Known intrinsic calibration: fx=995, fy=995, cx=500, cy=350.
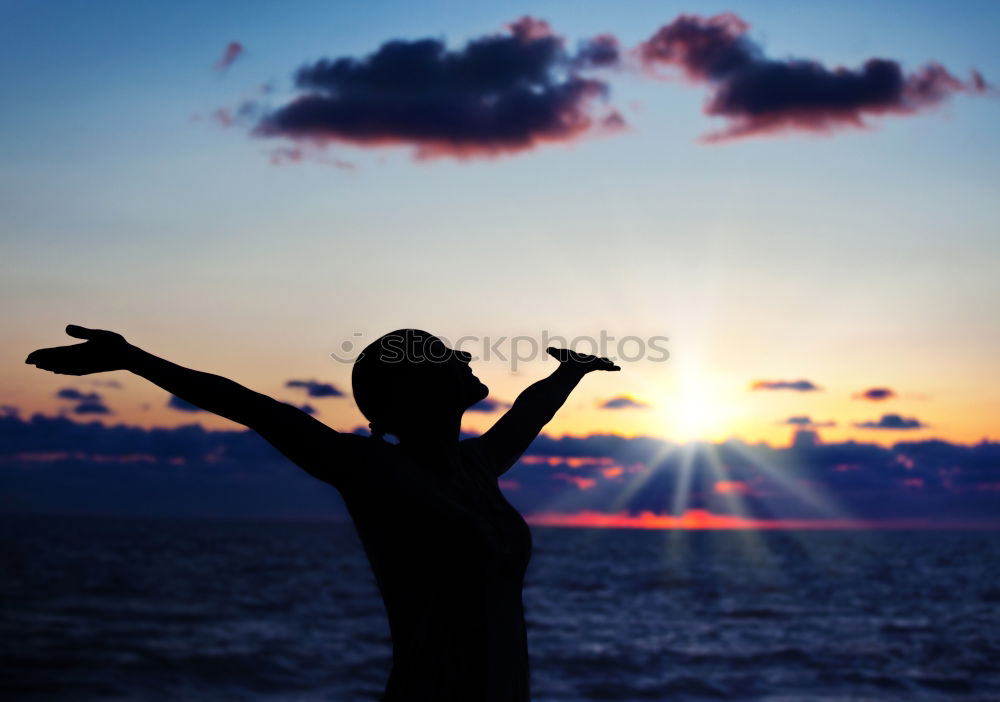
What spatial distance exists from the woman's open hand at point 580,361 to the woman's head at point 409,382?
0.97 m

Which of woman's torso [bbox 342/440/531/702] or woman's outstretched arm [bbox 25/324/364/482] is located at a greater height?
woman's outstretched arm [bbox 25/324/364/482]

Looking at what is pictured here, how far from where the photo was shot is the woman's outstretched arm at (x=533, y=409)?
366cm

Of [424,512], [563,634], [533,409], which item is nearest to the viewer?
[424,512]

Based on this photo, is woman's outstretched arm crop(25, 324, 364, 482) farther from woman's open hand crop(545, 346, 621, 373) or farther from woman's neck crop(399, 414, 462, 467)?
woman's open hand crop(545, 346, 621, 373)

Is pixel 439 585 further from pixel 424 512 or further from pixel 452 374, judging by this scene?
pixel 452 374

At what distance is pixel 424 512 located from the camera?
2.97 meters

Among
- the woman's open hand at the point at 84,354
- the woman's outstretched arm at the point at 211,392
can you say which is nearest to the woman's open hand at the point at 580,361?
the woman's outstretched arm at the point at 211,392

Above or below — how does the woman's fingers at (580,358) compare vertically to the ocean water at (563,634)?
above

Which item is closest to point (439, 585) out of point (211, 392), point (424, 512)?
point (424, 512)

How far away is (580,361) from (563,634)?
29764 millimetres

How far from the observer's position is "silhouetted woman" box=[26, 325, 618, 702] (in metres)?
2.82

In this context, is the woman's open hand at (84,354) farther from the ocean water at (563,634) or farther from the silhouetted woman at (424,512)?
the ocean water at (563,634)

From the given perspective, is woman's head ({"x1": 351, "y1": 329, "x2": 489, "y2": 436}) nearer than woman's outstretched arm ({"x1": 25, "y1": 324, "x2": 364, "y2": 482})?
No

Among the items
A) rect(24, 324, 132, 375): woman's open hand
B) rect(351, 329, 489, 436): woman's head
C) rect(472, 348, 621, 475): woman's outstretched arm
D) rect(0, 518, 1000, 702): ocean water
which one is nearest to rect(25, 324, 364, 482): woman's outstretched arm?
rect(24, 324, 132, 375): woman's open hand
